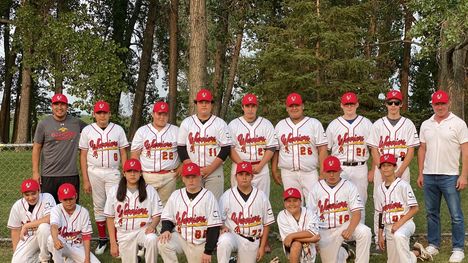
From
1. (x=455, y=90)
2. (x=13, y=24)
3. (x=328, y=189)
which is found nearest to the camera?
(x=328, y=189)

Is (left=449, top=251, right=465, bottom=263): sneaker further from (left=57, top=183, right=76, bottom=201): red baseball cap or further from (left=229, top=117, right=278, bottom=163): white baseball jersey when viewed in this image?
(left=57, top=183, right=76, bottom=201): red baseball cap

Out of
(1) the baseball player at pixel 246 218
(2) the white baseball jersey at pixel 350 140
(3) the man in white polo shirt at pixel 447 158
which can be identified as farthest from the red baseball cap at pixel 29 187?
(3) the man in white polo shirt at pixel 447 158

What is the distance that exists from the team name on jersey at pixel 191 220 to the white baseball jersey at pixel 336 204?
4.21 feet

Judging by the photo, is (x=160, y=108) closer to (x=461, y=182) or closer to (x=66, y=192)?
(x=66, y=192)

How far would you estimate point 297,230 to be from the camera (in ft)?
19.6

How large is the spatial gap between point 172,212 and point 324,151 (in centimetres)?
215

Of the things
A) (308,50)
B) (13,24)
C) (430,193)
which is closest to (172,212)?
(430,193)

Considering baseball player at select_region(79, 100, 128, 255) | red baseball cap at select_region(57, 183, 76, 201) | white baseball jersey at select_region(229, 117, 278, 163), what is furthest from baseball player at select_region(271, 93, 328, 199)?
red baseball cap at select_region(57, 183, 76, 201)

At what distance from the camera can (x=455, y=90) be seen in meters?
18.0

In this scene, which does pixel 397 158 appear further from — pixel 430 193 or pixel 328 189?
pixel 328 189

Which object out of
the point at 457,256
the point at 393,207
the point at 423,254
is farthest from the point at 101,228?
the point at 457,256

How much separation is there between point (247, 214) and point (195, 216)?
0.58m

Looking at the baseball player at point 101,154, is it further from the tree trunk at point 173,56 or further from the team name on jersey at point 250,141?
the tree trunk at point 173,56

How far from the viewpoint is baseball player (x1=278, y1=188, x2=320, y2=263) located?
587cm
